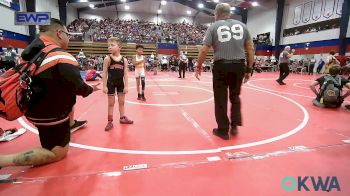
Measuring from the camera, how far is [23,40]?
69.6ft

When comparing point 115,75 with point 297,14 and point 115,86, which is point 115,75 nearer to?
point 115,86

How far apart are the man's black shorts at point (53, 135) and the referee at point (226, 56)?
2.17 meters

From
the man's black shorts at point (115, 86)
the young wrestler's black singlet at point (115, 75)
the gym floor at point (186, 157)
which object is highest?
the young wrestler's black singlet at point (115, 75)

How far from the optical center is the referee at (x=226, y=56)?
330cm

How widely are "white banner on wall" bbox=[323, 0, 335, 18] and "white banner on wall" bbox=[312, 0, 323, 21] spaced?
53 centimetres

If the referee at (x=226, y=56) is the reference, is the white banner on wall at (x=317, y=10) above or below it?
above

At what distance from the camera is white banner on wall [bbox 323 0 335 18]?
19.1m

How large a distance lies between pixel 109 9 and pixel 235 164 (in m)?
35.7

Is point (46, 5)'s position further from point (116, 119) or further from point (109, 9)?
point (116, 119)

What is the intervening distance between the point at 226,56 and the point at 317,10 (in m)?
22.8

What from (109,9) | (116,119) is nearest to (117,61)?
(116,119)

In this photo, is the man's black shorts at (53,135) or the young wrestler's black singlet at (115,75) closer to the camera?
the man's black shorts at (53,135)

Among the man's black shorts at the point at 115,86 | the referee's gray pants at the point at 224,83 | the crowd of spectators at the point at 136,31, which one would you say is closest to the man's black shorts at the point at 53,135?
the man's black shorts at the point at 115,86

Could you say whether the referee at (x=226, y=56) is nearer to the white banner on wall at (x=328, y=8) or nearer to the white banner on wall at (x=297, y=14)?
the white banner on wall at (x=328, y=8)
